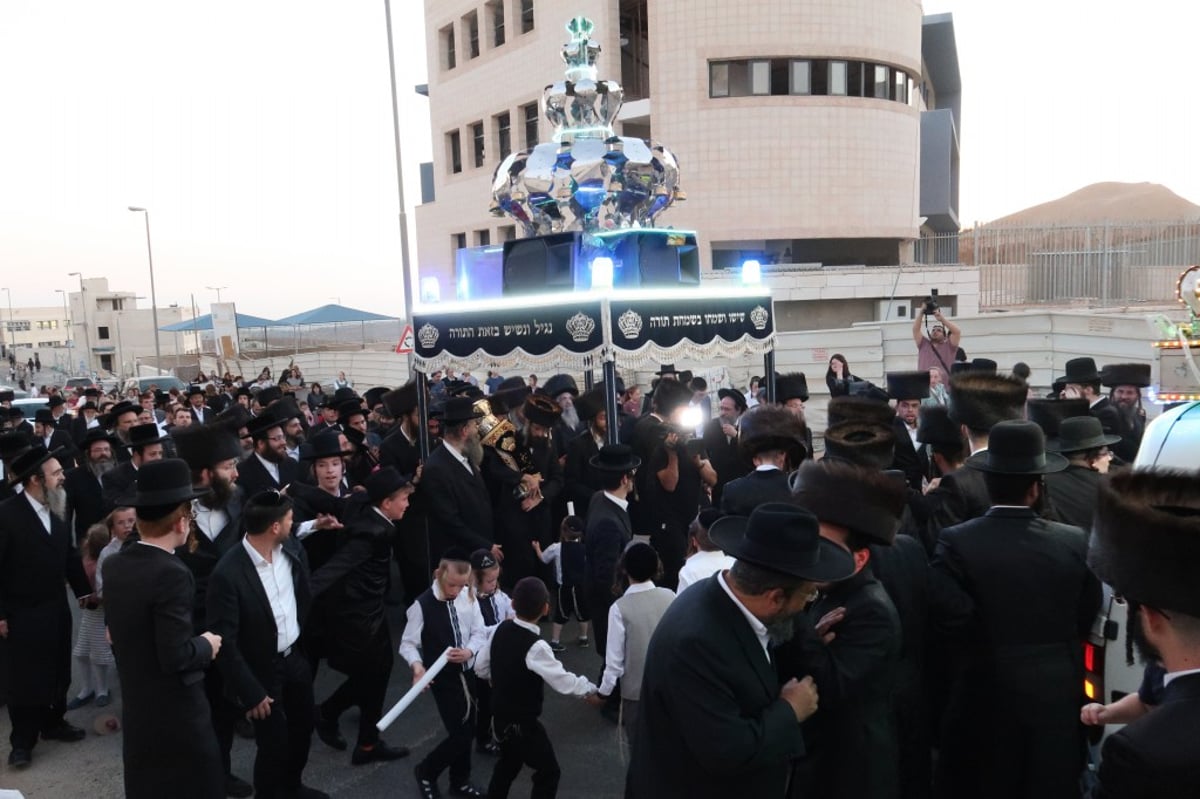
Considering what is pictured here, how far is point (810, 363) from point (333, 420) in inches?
563

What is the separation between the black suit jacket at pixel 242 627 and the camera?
427 centimetres

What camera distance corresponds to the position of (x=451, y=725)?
4.75 meters

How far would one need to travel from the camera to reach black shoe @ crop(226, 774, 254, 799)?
198 inches

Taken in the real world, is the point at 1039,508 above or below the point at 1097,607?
above

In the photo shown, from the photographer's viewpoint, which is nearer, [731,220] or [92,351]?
[731,220]

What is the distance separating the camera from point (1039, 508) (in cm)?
388

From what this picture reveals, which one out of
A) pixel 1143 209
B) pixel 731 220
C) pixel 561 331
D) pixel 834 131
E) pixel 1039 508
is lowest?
pixel 1039 508

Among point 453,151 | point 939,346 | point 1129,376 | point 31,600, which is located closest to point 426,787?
point 31,600

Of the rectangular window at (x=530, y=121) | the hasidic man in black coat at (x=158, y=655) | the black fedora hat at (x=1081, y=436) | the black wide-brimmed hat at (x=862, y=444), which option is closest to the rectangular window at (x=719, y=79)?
the rectangular window at (x=530, y=121)

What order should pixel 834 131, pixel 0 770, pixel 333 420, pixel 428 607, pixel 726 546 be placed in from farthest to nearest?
pixel 834 131 → pixel 333 420 → pixel 0 770 → pixel 428 607 → pixel 726 546

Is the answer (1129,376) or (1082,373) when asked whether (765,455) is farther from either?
(1129,376)

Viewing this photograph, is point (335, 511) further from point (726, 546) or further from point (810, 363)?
point (810, 363)

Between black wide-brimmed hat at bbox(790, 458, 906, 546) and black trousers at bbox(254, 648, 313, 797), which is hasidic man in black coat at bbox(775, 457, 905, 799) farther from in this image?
black trousers at bbox(254, 648, 313, 797)

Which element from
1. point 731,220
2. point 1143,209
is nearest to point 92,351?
point 731,220
